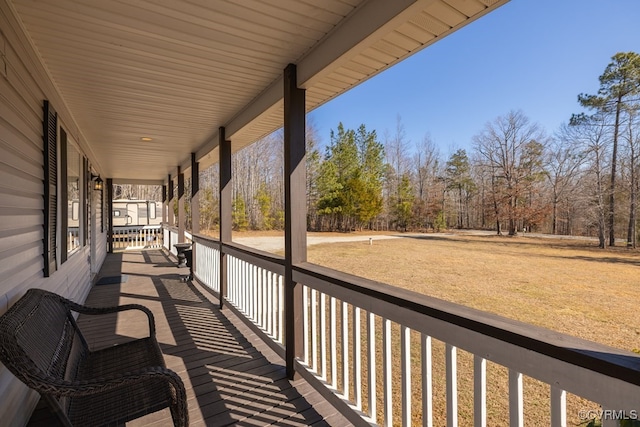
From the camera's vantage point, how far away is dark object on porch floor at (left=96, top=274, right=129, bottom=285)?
18.8 feet

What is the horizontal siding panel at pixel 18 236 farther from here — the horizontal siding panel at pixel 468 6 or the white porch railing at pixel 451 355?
the horizontal siding panel at pixel 468 6

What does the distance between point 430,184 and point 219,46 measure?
25.6 m

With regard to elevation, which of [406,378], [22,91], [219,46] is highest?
[219,46]

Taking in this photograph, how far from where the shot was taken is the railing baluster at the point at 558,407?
1.01 m

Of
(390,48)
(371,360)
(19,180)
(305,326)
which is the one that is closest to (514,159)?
(390,48)

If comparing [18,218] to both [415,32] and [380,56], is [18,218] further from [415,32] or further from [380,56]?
[415,32]

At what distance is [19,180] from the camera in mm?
1896

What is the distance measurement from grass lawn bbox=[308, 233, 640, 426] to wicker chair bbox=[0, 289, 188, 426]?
2477 millimetres

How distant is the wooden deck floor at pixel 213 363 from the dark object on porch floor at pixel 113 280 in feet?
1.33

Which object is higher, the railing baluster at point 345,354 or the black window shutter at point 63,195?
the black window shutter at point 63,195

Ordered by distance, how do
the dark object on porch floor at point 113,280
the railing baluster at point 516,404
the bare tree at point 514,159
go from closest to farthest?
the railing baluster at point 516,404 < the dark object on porch floor at point 113,280 < the bare tree at point 514,159

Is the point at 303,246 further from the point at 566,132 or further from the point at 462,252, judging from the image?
the point at 566,132

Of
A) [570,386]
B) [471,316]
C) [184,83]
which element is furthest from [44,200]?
[570,386]

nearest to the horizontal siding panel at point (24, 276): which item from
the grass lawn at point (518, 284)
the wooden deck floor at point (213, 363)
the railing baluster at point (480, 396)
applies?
the wooden deck floor at point (213, 363)
